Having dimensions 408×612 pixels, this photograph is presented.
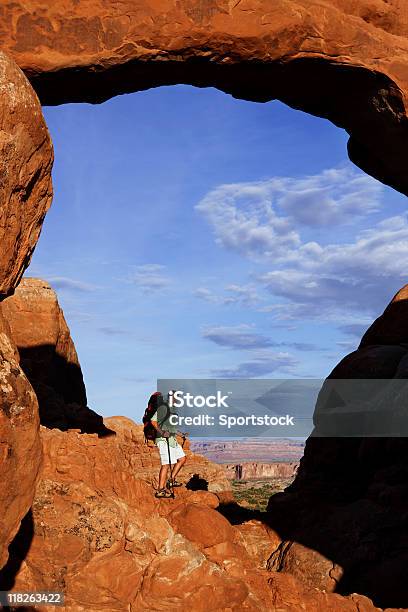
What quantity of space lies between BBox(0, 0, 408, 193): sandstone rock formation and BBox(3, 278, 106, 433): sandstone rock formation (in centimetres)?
1613

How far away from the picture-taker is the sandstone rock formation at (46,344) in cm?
2640

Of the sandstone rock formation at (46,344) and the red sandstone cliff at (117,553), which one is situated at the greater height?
the red sandstone cliff at (117,553)

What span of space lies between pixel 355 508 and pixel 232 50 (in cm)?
941

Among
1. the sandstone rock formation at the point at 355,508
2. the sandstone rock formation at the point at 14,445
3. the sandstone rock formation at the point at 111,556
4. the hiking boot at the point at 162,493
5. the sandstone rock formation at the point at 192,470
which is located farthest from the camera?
the sandstone rock formation at the point at 192,470

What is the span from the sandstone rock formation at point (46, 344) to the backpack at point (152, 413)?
39.6 feet

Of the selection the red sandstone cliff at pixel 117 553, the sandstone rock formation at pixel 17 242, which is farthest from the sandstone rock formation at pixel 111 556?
the sandstone rock formation at pixel 17 242

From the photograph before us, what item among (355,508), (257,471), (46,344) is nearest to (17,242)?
(355,508)

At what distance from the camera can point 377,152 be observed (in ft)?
40.5

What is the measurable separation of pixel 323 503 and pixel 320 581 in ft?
10.0

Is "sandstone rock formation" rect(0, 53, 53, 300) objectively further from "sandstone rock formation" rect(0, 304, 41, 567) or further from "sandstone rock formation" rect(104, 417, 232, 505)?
"sandstone rock formation" rect(104, 417, 232, 505)

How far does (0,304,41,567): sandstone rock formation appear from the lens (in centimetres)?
502

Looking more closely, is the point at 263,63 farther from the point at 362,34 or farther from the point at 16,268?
the point at 16,268

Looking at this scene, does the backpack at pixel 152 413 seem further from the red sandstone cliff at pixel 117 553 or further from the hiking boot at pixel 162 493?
the red sandstone cliff at pixel 117 553

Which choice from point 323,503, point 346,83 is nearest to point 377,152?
point 346,83
